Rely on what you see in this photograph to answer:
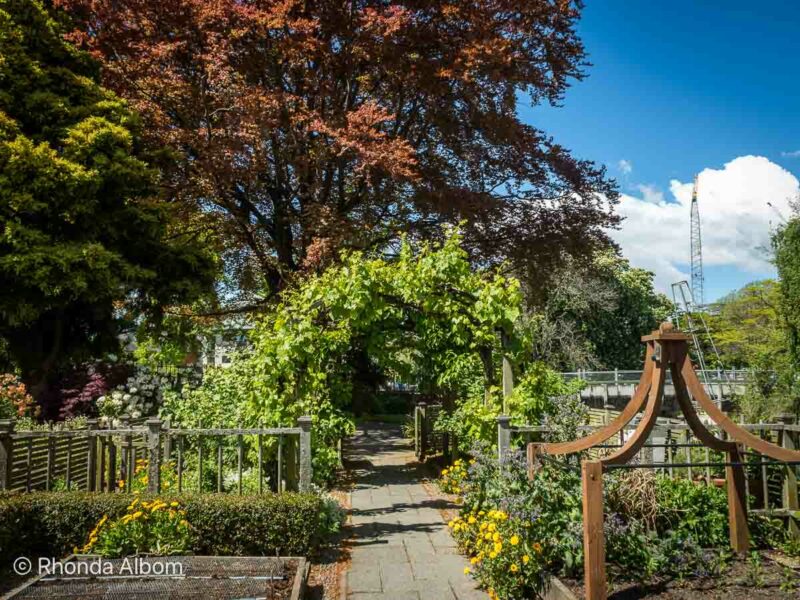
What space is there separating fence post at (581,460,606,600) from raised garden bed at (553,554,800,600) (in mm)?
244

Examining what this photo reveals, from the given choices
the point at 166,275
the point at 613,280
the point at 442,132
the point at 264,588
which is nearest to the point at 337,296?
the point at 264,588

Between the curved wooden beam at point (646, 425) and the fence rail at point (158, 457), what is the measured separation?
3136mm

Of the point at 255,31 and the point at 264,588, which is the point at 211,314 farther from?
the point at 264,588

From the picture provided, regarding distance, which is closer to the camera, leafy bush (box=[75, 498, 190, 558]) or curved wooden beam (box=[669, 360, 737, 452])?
curved wooden beam (box=[669, 360, 737, 452])

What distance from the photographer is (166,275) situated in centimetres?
1012

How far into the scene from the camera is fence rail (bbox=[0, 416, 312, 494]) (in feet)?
19.9

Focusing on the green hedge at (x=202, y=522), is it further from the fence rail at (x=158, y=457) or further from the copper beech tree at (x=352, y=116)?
the copper beech tree at (x=352, y=116)

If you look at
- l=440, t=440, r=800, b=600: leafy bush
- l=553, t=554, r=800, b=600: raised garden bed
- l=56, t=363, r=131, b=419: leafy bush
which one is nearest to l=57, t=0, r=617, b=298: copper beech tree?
l=440, t=440, r=800, b=600: leafy bush

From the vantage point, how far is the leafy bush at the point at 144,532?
5.28 metres

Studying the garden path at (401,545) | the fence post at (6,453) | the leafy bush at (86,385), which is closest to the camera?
the garden path at (401,545)

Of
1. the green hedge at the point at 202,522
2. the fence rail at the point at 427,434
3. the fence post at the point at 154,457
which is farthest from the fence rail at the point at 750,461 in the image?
the fence rail at the point at 427,434

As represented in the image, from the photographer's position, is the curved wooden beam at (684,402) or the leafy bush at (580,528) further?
the leafy bush at (580,528)

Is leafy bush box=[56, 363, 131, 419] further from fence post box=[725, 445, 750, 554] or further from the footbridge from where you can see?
the footbridge

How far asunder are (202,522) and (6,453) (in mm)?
2517
